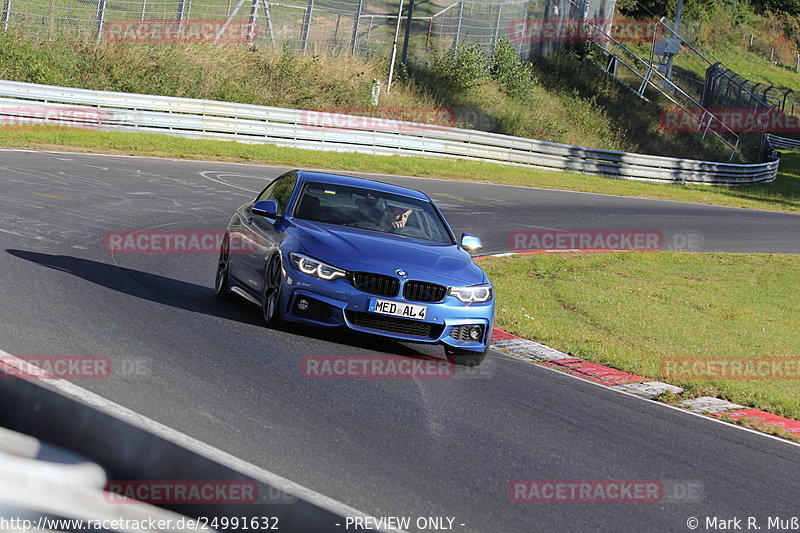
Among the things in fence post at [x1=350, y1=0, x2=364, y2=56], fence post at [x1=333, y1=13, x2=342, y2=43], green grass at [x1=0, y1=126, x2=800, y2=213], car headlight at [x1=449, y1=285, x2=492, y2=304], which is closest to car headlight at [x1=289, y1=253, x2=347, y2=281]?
car headlight at [x1=449, y1=285, x2=492, y2=304]

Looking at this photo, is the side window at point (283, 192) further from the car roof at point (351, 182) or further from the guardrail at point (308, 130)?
the guardrail at point (308, 130)

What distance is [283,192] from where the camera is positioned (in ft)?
36.2

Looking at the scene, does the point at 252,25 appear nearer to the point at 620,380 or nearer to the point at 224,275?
the point at 224,275

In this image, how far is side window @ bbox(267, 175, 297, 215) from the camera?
34.9 ft

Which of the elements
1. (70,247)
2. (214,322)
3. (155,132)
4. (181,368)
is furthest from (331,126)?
(181,368)

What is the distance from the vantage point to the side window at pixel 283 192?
34.9 ft

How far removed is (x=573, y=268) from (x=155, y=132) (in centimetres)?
1530

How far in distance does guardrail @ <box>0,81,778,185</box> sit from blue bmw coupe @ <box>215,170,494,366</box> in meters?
18.2

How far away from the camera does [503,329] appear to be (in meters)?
12.4

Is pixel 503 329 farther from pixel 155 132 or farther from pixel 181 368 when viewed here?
pixel 155 132

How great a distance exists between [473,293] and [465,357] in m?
0.62

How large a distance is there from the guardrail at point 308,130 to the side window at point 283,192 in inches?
673
